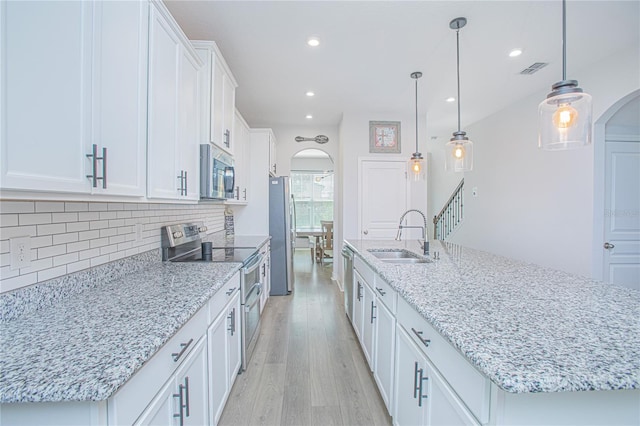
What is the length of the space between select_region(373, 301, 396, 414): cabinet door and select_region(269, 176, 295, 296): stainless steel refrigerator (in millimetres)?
2494

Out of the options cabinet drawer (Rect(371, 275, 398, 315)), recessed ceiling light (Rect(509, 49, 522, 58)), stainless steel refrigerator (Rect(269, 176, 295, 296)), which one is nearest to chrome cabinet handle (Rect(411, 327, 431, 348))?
cabinet drawer (Rect(371, 275, 398, 315))

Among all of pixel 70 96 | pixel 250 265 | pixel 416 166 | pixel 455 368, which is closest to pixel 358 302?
pixel 250 265

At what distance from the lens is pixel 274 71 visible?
319cm

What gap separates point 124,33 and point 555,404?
2.04 metres

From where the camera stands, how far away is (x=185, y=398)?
122 cm

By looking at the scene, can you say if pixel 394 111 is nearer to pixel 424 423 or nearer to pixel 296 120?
pixel 296 120

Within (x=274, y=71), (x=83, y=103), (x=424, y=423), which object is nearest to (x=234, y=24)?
(x=274, y=71)

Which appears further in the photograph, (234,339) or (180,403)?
(234,339)

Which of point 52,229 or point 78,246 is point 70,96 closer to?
point 52,229

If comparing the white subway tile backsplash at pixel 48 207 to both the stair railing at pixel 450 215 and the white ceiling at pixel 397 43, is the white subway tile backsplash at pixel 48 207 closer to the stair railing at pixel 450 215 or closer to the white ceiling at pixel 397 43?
the white ceiling at pixel 397 43

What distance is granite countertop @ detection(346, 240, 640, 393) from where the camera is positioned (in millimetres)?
757

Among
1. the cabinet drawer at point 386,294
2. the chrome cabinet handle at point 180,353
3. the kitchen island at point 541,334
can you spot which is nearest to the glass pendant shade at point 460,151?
the kitchen island at point 541,334

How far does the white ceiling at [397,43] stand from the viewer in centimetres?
217

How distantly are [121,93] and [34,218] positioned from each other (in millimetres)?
640
